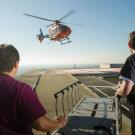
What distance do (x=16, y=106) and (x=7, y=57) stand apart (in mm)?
483

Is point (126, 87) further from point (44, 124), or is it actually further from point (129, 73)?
point (44, 124)

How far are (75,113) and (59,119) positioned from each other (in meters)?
3.36

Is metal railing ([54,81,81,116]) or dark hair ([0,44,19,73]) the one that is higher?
dark hair ([0,44,19,73])

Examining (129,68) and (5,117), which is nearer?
(5,117)

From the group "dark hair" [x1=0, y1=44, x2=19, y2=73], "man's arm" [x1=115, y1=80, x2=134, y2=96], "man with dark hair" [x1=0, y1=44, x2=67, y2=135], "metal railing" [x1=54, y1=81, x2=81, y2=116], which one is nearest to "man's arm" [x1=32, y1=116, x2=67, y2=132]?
"man with dark hair" [x1=0, y1=44, x2=67, y2=135]

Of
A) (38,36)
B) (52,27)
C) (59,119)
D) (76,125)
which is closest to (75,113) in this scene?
(76,125)

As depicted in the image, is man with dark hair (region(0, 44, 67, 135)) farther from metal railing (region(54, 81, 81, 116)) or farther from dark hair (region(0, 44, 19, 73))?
metal railing (region(54, 81, 81, 116))

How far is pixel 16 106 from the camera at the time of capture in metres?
3.12

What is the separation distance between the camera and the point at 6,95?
314 cm

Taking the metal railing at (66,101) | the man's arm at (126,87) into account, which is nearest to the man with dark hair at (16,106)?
the man's arm at (126,87)

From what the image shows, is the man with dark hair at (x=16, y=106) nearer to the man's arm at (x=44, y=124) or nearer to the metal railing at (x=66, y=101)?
the man's arm at (x=44, y=124)

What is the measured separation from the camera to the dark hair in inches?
128

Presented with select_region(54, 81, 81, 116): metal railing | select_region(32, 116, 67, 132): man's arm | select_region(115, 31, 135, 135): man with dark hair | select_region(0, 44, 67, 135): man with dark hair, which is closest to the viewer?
select_region(0, 44, 67, 135): man with dark hair

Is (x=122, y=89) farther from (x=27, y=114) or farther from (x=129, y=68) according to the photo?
(x=27, y=114)
